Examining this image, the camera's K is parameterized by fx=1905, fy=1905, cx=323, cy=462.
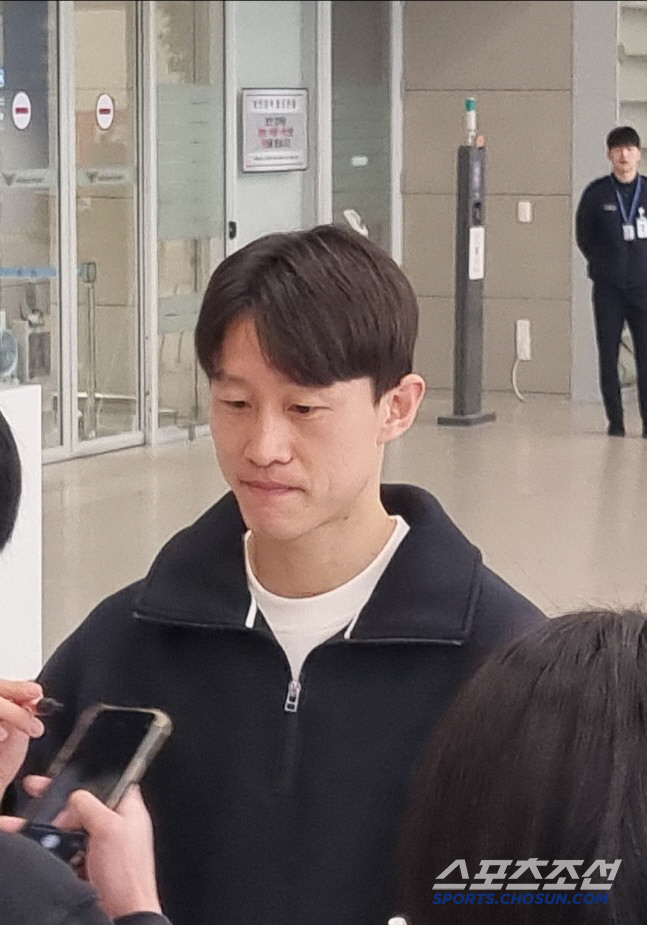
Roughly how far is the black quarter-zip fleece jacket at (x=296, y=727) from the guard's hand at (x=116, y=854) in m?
0.35

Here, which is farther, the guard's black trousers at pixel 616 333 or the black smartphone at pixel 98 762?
the guard's black trousers at pixel 616 333

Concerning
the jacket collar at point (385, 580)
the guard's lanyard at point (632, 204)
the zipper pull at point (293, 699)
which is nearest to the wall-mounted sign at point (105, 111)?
the guard's lanyard at point (632, 204)

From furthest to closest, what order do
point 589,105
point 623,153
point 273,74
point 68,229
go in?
point 589,105
point 273,74
point 623,153
point 68,229

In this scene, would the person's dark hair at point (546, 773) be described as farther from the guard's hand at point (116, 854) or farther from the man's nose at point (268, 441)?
the man's nose at point (268, 441)

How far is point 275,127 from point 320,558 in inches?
428

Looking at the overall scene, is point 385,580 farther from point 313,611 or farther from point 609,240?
point 609,240

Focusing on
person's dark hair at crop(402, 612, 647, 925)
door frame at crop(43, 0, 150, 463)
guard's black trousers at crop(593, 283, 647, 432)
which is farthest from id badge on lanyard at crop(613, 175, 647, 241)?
person's dark hair at crop(402, 612, 647, 925)

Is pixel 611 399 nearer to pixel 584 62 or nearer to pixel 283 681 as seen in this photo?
pixel 584 62

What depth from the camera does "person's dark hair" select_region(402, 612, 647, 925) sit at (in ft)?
3.89

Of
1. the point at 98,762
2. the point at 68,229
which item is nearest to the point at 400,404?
the point at 98,762

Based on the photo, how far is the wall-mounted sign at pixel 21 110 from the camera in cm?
1054

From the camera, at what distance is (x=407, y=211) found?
14.4 meters

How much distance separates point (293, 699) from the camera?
1950 millimetres

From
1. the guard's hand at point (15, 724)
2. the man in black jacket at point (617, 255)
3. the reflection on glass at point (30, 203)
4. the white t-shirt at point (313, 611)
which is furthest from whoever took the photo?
the man in black jacket at point (617, 255)
